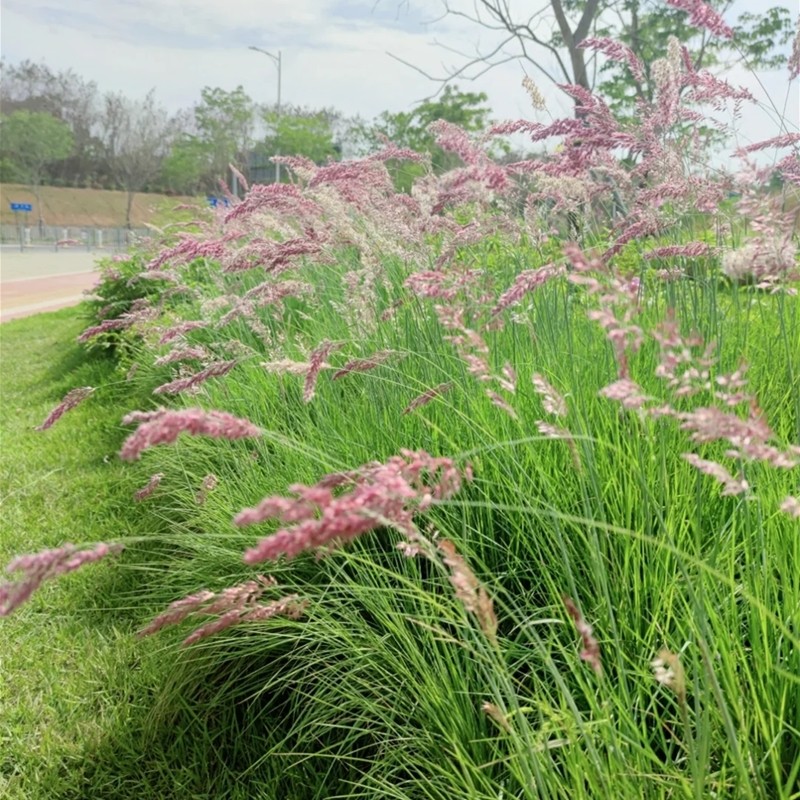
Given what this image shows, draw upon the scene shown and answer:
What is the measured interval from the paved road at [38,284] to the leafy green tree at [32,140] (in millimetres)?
29957

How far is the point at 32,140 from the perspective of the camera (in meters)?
58.9

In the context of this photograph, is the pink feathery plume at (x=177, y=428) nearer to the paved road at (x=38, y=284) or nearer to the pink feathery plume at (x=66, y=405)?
the pink feathery plume at (x=66, y=405)

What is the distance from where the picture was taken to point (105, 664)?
2.67m

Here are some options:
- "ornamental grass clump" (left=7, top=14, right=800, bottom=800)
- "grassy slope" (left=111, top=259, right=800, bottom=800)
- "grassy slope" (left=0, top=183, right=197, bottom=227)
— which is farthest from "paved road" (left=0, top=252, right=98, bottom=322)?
"grassy slope" (left=0, top=183, right=197, bottom=227)

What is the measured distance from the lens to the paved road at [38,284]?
15.9 m

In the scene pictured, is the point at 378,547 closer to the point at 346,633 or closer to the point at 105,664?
the point at 346,633

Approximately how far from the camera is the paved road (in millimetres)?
15898

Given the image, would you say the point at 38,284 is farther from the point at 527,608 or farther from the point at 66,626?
the point at 527,608

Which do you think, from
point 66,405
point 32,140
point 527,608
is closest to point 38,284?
point 66,405

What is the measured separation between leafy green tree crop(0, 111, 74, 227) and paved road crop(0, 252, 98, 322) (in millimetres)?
29957

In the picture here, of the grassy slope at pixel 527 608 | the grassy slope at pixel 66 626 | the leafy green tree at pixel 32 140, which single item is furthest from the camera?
the leafy green tree at pixel 32 140

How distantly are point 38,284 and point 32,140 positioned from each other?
45059 millimetres

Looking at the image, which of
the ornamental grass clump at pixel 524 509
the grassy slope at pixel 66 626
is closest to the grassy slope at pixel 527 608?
the ornamental grass clump at pixel 524 509

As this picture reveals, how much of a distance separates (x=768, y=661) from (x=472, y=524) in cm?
97
